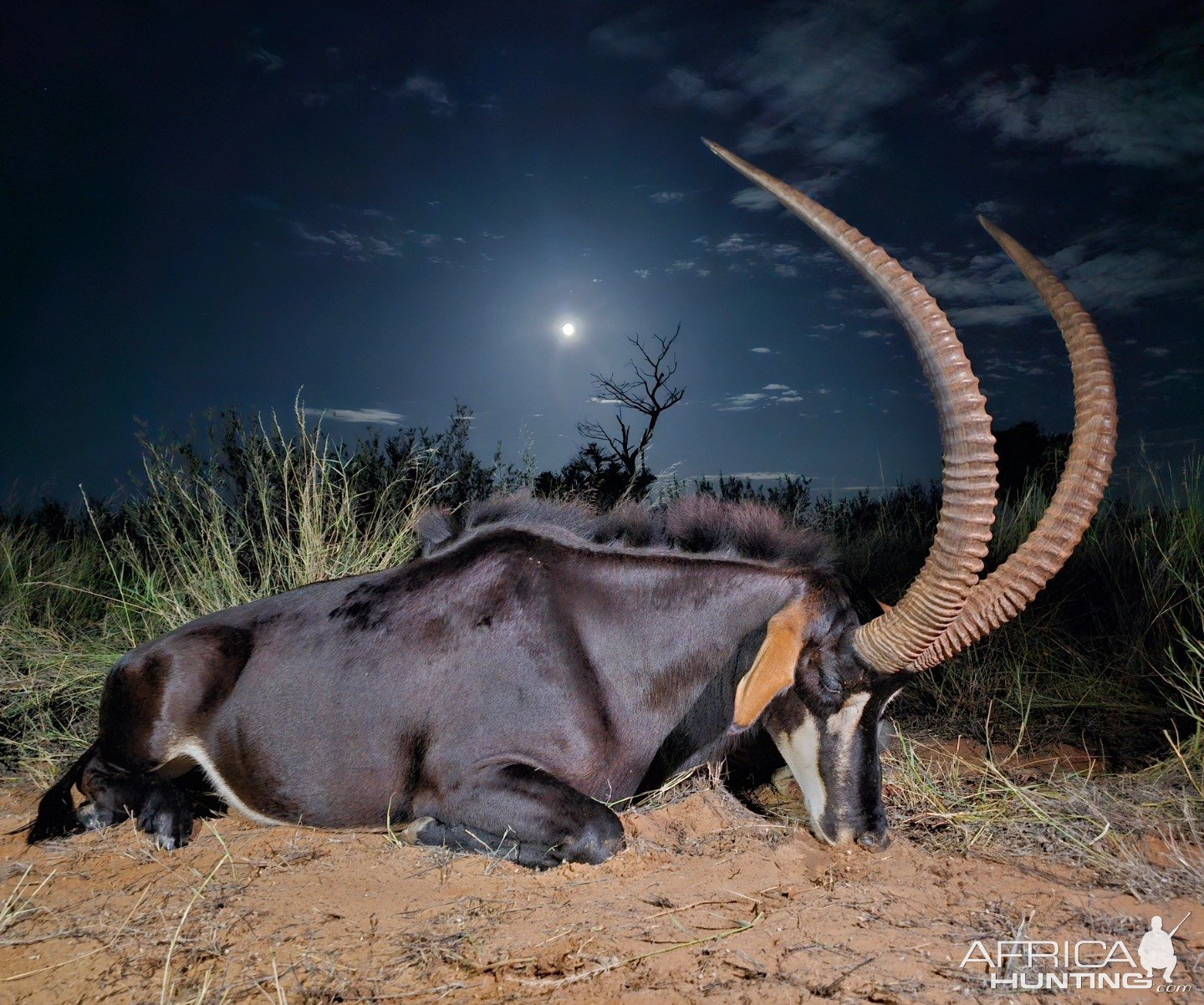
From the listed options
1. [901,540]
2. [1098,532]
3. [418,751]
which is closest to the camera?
[418,751]

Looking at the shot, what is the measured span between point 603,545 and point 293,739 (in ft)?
5.52

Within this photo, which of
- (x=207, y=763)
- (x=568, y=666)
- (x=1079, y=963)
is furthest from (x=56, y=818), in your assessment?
(x=1079, y=963)

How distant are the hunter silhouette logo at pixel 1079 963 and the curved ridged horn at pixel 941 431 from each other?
1018mm

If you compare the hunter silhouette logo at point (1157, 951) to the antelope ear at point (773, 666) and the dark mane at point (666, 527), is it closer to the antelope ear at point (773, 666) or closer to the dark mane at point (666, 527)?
the antelope ear at point (773, 666)

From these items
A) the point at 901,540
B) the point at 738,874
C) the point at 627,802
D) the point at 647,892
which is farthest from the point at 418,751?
the point at 901,540

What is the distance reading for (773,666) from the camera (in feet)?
10.6

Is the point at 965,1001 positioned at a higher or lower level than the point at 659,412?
lower

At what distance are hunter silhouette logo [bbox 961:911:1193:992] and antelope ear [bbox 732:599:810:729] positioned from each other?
1.06 meters

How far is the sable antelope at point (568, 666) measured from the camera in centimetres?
298

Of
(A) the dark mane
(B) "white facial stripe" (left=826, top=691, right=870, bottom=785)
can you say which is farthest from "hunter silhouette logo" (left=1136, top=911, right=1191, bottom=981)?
(A) the dark mane

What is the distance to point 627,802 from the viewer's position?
3.67 meters

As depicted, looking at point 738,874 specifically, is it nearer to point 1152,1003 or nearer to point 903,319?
point 1152,1003

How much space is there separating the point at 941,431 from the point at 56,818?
4.25 metres

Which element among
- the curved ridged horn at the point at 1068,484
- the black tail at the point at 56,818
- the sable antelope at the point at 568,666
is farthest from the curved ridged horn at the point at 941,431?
the black tail at the point at 56,818
